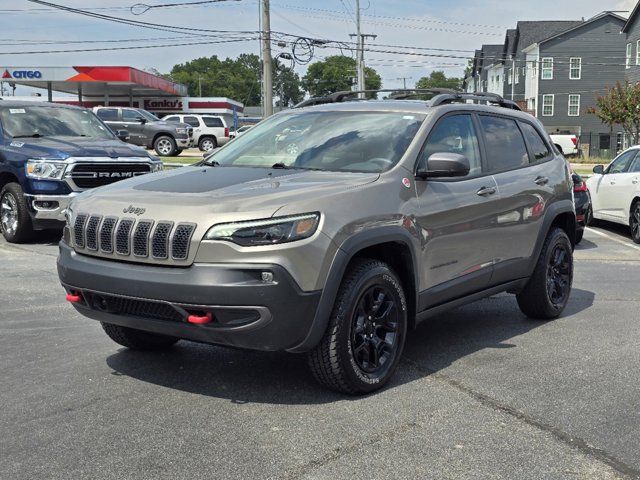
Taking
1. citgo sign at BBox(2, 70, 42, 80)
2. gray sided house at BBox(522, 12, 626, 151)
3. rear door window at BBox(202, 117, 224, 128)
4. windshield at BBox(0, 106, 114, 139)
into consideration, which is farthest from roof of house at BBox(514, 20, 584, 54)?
windshield at BBox(0, 106, 114, 139)

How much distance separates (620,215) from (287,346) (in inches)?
389

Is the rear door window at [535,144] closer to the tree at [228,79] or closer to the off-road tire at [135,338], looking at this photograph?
the off-road tire at [135,338]

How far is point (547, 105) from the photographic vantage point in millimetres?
59531

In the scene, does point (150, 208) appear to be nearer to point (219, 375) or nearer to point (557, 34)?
point (219, 375)

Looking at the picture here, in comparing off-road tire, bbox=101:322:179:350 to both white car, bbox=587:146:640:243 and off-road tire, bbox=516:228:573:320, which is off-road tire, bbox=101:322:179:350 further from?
white car, bbox=587:146:640:243

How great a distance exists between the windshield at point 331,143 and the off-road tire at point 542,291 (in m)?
1.90

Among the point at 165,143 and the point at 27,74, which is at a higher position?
the point at 27,74

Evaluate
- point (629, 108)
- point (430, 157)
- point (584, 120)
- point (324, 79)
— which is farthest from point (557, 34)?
point (324, 79)

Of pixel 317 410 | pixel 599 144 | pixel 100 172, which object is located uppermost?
pixel 100 172

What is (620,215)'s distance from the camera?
41.2 feet

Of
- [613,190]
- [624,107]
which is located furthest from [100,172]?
[624,107]

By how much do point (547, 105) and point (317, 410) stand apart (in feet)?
194

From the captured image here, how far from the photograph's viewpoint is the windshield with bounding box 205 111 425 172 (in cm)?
509

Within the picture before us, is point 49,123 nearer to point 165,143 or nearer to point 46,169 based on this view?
point 46,169
